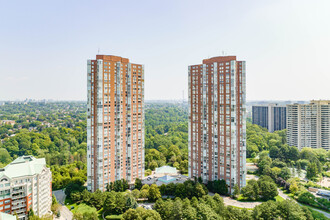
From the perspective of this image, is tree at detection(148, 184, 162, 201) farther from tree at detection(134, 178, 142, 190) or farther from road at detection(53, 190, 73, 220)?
road at detection(53, 190, 73, 220)

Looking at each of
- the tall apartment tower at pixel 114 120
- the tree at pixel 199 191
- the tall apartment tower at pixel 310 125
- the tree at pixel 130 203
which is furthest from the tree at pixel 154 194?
the tall apartment tower at pixel 310 125

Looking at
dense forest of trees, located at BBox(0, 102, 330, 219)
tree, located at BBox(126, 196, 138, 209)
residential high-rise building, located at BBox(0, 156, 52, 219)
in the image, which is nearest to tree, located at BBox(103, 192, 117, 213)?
dense forest of trees, located at BBox(0, 102, 330, 219)

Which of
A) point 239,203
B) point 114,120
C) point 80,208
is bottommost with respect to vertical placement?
point 80,208

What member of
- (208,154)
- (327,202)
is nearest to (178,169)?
(208,154)

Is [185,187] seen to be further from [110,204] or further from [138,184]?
[110,204]

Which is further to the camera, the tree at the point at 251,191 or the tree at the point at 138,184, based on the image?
the tree at the point at 138,184

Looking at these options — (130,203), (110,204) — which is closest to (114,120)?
(110,204)

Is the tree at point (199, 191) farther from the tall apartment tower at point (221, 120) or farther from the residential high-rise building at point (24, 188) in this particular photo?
the residential high-rise building at point (24, 188)
